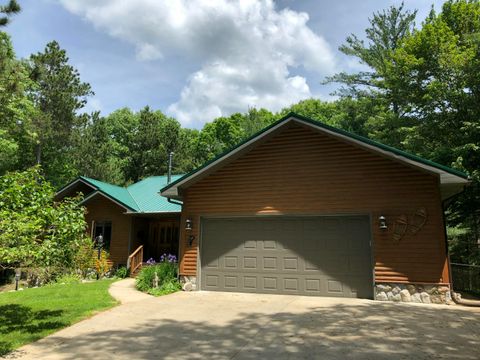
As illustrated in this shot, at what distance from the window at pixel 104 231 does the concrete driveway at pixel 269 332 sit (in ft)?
30.7

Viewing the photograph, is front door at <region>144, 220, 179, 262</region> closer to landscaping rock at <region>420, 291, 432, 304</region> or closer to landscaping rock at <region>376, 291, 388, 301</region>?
landscaping rock at <region>376, 291, 388, 301</region>

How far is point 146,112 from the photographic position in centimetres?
3778

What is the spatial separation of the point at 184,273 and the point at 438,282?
740 centimetres

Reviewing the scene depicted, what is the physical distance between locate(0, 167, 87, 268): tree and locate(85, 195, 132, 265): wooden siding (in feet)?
34.2

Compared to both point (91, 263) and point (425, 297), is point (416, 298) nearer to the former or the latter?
point (425, 297)

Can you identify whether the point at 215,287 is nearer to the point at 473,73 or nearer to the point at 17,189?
the point at 17,189

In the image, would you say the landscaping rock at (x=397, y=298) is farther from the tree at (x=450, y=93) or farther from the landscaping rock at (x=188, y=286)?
the tree at (x=450, y=93)

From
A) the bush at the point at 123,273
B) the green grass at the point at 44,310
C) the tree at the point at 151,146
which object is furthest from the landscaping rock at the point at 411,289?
the tree at the point at 151,146

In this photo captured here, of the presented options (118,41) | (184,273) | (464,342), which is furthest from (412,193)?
(118,41)

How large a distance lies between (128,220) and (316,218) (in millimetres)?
10369

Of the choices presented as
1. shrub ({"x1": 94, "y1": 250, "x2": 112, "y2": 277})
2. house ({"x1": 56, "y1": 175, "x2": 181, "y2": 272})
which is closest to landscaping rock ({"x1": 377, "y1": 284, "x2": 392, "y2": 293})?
house ({"x1": 56, "y1": 175, "x2": 181, "y2": 272})

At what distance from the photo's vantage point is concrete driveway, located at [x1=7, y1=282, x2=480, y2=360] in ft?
17.7

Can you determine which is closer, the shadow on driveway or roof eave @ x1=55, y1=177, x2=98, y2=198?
the shadow on driveway

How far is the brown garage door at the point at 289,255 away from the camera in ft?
33.8
